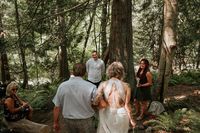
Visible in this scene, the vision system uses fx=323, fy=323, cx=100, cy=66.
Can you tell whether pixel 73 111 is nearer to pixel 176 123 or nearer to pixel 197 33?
pixel 176 123

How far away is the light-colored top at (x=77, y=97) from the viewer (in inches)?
200

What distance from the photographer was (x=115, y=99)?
16.6 feet

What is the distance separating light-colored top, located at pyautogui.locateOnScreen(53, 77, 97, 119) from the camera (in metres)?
5.09

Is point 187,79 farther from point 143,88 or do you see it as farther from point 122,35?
point 143,88

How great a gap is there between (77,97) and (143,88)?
3.87m

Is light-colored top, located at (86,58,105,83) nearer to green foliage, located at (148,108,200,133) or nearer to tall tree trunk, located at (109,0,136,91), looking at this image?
tall tree trunk, located at (109,0,136,91)

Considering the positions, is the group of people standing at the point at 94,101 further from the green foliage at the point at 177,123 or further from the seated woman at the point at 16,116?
the green foliage at the point at 177,123

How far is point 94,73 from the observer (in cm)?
1015

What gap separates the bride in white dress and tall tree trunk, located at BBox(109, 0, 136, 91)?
15.6 ft

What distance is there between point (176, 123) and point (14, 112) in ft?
12.9

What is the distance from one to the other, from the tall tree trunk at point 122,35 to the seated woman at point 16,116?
338 cm

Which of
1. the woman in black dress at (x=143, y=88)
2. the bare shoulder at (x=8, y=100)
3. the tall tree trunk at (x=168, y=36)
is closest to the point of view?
the bare shoulder at (x=8, y=100)

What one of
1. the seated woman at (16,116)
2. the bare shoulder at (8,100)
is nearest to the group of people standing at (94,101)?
the seated woman at (16,116)

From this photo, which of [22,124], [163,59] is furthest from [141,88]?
[22,124]
